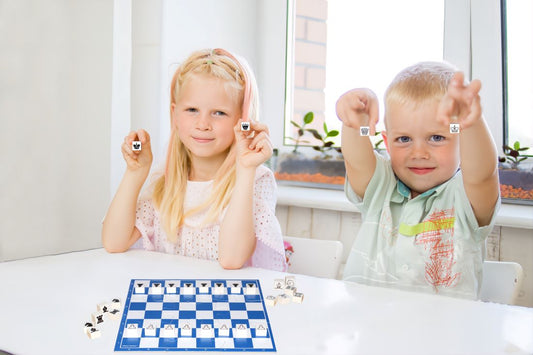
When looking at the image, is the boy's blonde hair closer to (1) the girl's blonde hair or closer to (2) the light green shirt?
(2) the light green shirt

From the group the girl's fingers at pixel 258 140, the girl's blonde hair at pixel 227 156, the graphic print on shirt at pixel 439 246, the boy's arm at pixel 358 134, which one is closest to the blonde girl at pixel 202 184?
the girl's blonde hair at pixel 227 156

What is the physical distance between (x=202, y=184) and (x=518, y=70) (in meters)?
1.01

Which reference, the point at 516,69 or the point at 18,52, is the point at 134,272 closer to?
the point at 18,52

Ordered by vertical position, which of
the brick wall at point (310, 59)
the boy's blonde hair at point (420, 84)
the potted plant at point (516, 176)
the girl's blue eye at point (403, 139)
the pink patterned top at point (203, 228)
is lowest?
the pink patterned top at point (203, 228)

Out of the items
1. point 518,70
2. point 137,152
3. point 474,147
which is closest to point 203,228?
point 137,152

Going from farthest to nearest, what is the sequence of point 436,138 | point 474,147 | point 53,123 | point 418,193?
1. point 53,123
2. point 418,193
3. point 436,138
4. point 474,147

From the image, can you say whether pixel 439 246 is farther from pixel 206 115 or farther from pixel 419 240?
pixel 206 115

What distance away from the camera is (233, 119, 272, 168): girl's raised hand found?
1164mm

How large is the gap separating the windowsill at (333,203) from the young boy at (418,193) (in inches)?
9.8

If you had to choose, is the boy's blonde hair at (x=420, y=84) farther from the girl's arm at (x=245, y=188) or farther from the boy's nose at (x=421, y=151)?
the girl's arm at (x=245, y=188)

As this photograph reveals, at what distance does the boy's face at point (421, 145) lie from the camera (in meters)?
1.13

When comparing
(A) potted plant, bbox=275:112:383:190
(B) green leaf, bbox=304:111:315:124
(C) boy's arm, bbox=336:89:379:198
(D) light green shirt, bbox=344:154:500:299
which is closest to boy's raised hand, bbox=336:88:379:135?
(C) boy's arm, bbox=336:89:379:198

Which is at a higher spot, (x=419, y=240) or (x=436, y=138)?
(x=436, y=138)

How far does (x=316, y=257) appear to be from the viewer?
1361 mm
